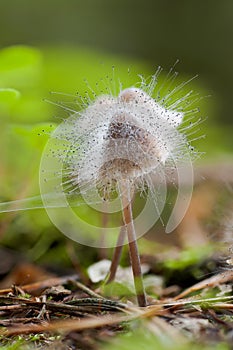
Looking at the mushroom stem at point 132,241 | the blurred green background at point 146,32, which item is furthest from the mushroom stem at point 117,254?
the blurred green background at point 146,32

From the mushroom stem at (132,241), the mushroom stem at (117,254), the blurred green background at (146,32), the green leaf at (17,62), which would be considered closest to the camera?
the mushroom stem at (132,241)

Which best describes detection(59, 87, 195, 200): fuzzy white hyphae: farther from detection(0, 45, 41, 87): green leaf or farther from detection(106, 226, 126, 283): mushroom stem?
detection(0, 45, 41, 87): green leaf

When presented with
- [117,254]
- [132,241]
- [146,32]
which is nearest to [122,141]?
[132,241]

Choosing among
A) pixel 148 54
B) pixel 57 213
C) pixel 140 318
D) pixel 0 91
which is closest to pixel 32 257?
pixel 57 213

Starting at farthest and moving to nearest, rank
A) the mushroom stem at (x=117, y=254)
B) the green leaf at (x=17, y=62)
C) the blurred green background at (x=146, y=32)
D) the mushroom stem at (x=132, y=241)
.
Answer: the blurred green background at (x=146, y=32)
the green leaf at (x=17, y=62)
the mushroom stem at (x=117, y=254)
the mushroom stem at (x=132, y=241)

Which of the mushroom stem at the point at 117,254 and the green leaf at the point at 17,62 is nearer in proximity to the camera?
the mushroom stem at the point at 117,254

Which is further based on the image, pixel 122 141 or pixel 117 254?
pixel 117 254

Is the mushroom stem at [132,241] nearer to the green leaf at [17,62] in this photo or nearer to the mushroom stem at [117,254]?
the mushroom stem at [117,254]

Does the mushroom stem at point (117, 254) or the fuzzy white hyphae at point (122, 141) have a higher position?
the fuzzy white hyphae at point (122, 141)

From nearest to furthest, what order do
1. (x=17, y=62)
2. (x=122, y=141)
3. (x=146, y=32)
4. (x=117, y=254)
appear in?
(x=122, y=141), (x=117, y=254), (x=17, y=62), (x=146, y=32)

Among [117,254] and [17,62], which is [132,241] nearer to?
[117,254]

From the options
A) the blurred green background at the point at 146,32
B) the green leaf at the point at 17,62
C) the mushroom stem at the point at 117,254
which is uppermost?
the blurred green background at the point at 146,32

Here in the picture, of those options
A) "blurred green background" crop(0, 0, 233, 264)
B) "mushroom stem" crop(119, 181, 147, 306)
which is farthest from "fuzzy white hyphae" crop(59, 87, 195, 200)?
"blurred green background" crop(0, 0, 233, 264)
